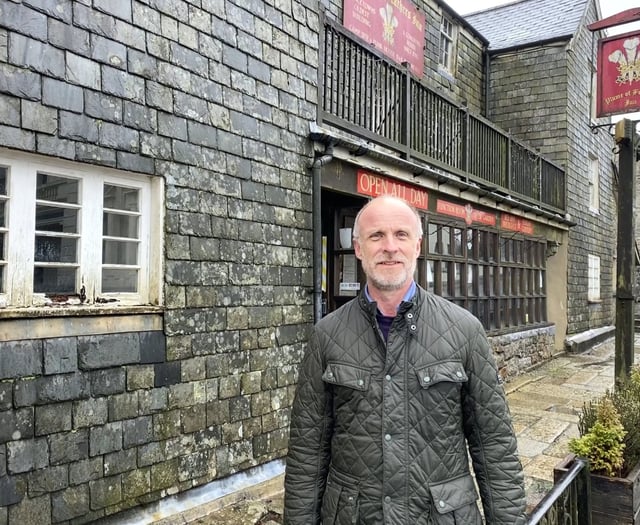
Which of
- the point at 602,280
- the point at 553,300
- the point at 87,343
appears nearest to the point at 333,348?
the point at 87,343

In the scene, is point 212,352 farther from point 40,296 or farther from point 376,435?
point 376,435

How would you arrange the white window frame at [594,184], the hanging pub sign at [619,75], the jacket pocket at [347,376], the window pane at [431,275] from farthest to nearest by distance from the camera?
Answer: the white window frame at [594,184], the hanging pub sign at [619,75], the window pane at [431,275], the jacket pocket at [347,376]

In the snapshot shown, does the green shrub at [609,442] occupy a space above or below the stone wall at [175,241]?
below

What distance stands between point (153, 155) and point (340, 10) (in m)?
4.81

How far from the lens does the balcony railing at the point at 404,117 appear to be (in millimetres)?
5906

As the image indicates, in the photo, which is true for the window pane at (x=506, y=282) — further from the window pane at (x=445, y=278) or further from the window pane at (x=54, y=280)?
the window pane at (x=54, y=280)

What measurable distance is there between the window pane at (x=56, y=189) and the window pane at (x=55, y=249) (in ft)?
0.88

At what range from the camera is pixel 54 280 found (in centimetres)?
357

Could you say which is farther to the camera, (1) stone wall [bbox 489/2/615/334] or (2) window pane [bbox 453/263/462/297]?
(1) stone wall [bbox 489/2/615/334]

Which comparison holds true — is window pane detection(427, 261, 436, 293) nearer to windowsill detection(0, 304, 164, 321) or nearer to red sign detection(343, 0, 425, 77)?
red sign detection(343, 0, 425, 77)

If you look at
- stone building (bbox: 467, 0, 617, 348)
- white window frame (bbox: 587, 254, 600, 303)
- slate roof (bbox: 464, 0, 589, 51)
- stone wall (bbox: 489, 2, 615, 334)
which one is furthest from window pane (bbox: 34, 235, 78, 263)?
white window frame (bbox: 587, 254, 600, 303)

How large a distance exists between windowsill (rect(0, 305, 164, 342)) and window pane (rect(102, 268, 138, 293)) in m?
0.20

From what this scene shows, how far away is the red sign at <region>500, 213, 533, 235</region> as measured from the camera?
1008 cm

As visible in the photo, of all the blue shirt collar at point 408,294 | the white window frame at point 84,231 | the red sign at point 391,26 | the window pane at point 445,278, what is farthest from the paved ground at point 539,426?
the red sign at point 391,26
